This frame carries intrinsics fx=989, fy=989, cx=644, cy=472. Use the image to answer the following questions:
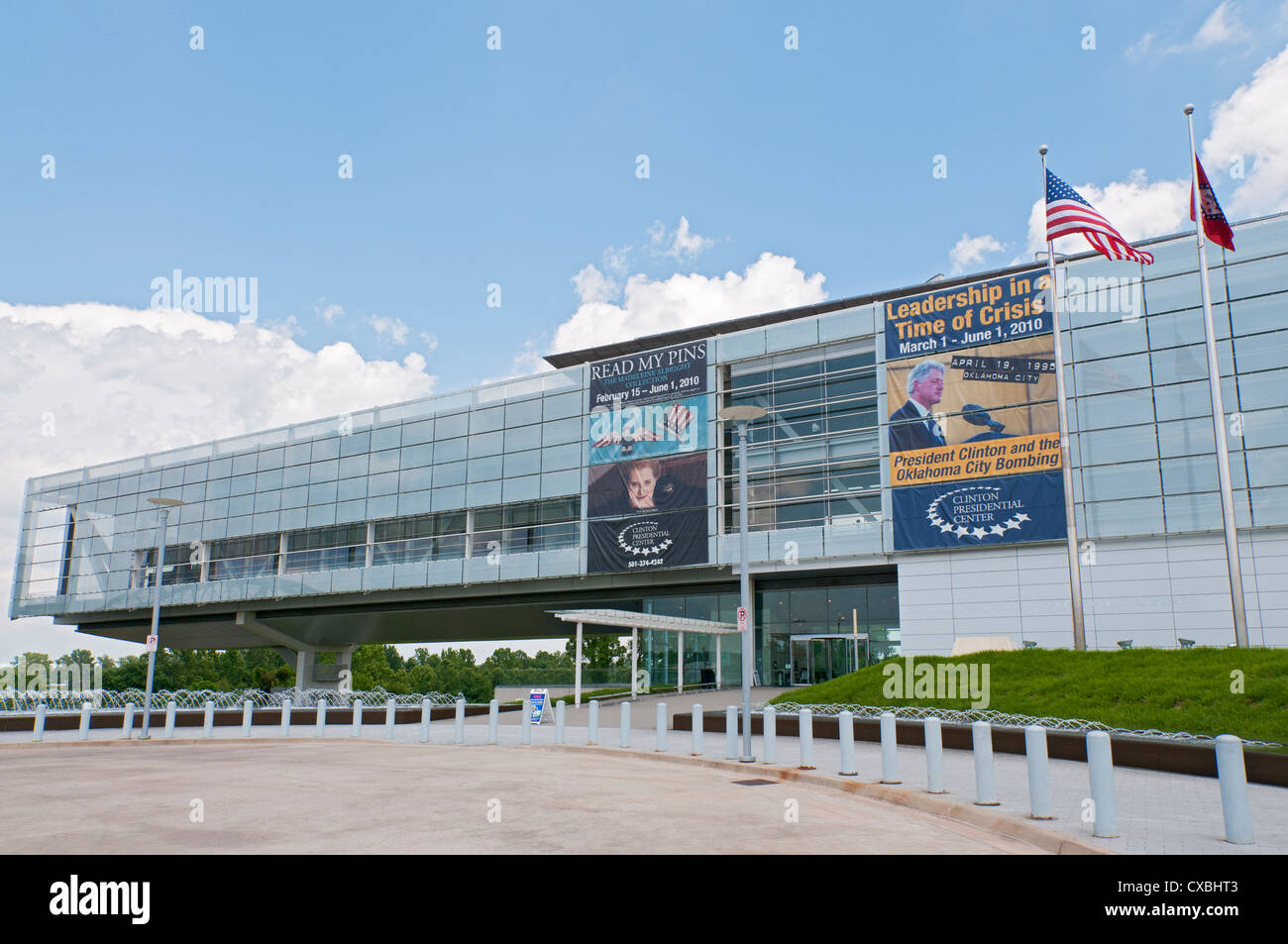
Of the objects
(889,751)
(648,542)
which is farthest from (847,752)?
(648,542)

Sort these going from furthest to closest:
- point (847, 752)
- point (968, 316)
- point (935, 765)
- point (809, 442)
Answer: point (809, 442) < point (968, 316) < point (847, 752) < point (935, 765)

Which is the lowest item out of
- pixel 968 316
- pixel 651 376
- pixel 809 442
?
pixel 809 442

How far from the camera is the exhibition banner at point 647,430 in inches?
1818

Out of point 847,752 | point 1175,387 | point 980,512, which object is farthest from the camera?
point 980,512

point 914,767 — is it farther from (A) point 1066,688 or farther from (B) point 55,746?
(B) point 55,746

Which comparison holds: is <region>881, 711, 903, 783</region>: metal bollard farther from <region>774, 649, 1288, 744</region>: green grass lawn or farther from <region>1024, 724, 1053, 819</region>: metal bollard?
<region>774, 649, 1288, 744</region>: green grass lawn

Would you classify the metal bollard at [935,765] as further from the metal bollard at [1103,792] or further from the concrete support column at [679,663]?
the concrete support column at [679,663]

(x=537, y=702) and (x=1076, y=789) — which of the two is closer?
(x=1076, y=789)

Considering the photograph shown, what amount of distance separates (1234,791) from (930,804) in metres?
3.89

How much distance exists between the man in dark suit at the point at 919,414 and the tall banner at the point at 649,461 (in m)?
9.01

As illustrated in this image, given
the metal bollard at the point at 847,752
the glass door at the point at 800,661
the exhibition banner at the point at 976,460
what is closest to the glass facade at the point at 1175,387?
the exhibition banner at the point at 976,460

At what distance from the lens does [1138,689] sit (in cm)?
2052

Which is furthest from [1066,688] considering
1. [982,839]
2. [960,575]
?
[960,575]

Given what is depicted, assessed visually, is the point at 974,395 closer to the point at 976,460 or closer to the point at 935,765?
the point at 976,460
